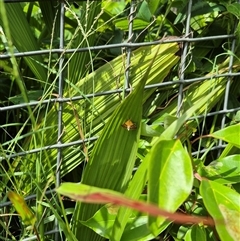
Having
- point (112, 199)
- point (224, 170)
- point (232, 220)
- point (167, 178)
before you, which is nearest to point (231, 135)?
point (224, 170)

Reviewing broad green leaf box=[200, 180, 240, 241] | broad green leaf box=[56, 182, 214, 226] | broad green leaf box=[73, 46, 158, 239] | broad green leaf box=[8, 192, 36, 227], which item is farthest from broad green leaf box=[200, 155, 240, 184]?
broad green leaf box=[56, 182, 214, 226]

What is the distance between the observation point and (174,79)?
1400 millimetres

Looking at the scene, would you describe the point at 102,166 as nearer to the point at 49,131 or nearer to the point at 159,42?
the point at 49,131

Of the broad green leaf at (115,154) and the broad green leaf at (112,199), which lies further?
the broad green leaf at (115,154)

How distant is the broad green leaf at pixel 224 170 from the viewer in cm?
116

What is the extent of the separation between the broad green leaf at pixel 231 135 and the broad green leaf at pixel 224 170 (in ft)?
0.27

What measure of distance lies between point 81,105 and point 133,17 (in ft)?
0.78

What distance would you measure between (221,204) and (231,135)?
176 mm

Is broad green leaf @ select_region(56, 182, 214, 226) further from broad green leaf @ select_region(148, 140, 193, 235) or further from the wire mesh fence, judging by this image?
the wire mesh fence

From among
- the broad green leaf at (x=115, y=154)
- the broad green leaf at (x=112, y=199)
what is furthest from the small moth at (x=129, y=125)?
the broad green leaf at (x=112, y=199)

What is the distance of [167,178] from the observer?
87 centimetres

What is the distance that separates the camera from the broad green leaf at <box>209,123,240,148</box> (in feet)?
3.70

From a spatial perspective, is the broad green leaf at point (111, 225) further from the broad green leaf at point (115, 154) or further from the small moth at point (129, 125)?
the small moth at point (129, 125)

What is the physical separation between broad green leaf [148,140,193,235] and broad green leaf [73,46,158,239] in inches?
7.7
